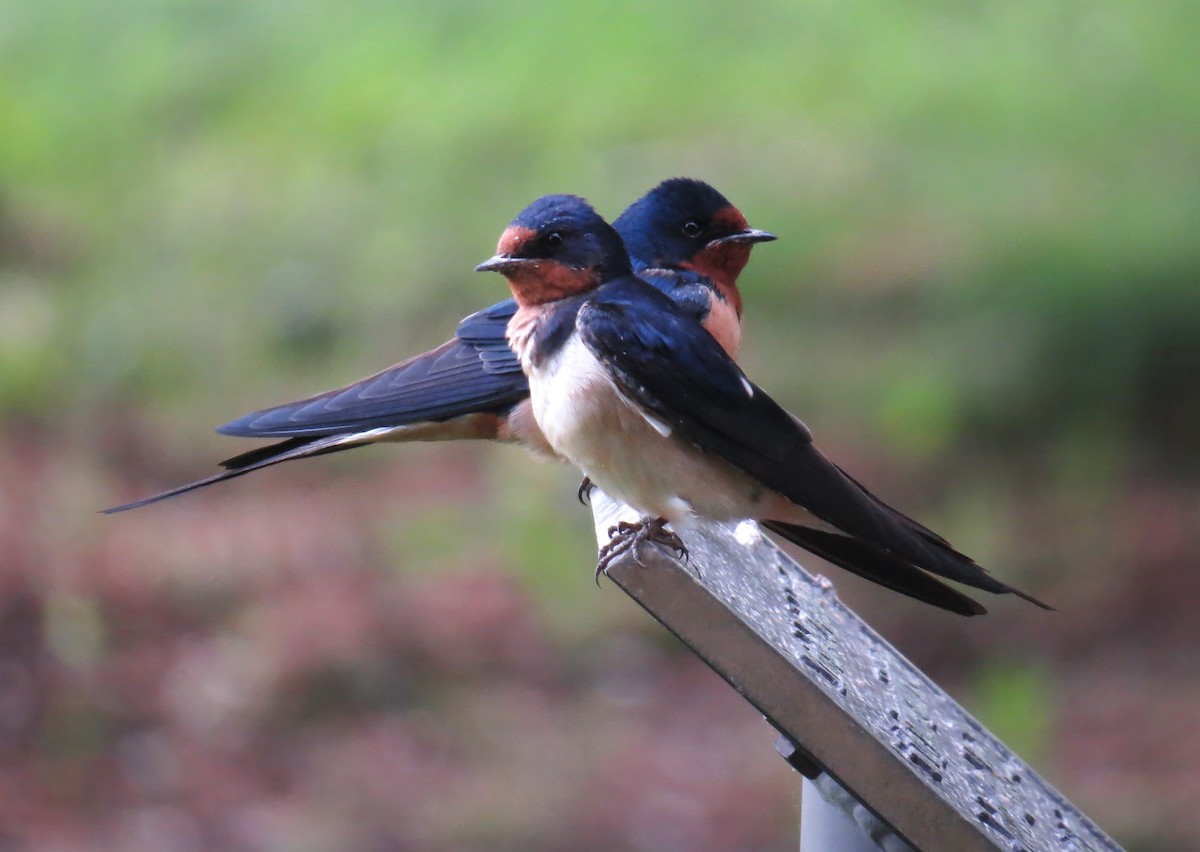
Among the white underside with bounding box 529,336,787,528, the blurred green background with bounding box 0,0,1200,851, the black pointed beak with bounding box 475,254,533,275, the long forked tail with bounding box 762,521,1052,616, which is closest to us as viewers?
the long forked tail with bounding box 762,521,1052,616

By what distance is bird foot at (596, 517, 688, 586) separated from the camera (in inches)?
68.6

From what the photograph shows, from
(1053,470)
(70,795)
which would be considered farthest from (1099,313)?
(70,795)

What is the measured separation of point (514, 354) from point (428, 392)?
16cm

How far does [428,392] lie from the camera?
8.89 ft

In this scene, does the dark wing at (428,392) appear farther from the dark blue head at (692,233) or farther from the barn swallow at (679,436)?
the barn swallow at (679,436)

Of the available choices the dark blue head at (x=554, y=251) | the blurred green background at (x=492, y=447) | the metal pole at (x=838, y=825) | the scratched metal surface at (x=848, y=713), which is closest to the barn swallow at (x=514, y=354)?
Answer: the dark blue head at (x=554, y=251)

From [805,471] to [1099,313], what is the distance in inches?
140

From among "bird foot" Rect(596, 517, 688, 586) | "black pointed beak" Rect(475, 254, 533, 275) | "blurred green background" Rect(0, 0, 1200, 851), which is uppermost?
"black pointed beak" Rect(475, 254, 533, 275)

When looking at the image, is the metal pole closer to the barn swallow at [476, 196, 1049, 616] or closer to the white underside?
the barn swallow at [476, 196, 1049, 616]

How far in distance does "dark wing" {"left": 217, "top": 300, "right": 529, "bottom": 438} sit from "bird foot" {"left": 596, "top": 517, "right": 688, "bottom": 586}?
2.30 feet

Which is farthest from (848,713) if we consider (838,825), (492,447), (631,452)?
(492,447)

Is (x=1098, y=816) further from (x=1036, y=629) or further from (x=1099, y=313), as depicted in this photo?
(x=1099, y=313)

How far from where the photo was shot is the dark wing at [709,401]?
1.86m

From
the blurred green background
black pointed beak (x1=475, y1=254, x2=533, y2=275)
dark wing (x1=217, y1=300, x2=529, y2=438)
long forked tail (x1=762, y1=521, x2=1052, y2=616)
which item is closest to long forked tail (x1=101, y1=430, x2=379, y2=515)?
dark wing (x1=217, y1=300, x2=529, y2=438)
